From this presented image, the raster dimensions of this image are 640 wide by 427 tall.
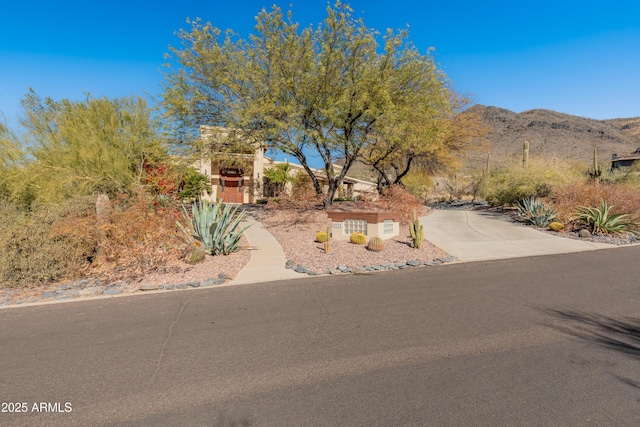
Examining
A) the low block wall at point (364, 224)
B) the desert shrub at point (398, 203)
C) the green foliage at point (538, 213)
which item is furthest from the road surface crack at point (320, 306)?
the green foliage at point (538, 213)

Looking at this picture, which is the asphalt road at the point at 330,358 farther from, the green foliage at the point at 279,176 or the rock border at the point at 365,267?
the green foliage at the point at 279,176

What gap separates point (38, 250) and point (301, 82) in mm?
10163

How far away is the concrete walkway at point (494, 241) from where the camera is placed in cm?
1020

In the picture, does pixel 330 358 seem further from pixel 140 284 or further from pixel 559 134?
pixel 559 134

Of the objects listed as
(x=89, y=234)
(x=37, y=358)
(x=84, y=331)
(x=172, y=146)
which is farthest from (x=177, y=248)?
(x=172, y=146)

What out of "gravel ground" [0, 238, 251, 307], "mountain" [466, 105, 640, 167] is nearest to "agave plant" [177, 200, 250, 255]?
"gravel ground" [0, 238, 251, 307]

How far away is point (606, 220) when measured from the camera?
13148 mm

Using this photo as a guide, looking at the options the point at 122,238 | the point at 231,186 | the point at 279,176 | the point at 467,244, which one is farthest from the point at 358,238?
the point at 231,186

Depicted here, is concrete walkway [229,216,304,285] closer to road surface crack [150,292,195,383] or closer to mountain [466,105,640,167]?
road surface crack [150,292,195,383]

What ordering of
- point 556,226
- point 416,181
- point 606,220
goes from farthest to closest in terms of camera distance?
1. point 416,181
2. point 556,226
3. point 606,220

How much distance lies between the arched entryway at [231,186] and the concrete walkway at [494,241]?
55.1 feet

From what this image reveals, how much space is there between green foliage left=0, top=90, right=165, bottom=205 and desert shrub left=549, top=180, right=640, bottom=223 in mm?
17901

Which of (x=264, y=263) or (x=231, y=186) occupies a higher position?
(x=231, y=186)

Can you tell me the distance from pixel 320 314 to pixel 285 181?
22872mm
